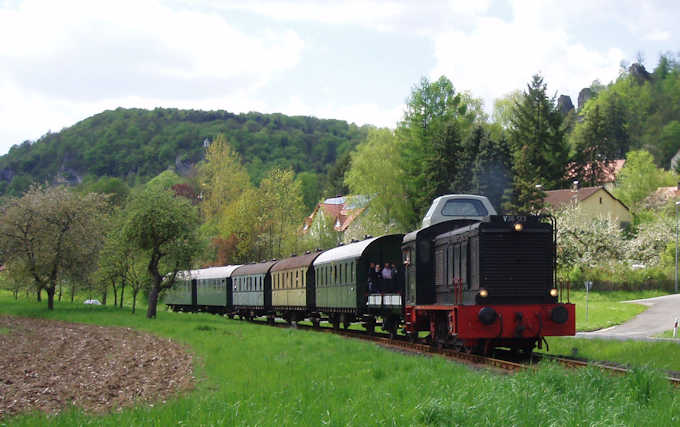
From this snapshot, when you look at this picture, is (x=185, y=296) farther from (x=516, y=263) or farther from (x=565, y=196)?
(x=516, y=263)

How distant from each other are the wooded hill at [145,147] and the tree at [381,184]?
80693mm

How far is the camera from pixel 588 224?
65125 mm

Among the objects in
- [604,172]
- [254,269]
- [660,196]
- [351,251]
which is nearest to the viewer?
[351,251]

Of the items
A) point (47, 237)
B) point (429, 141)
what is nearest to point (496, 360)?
point (47, 237)

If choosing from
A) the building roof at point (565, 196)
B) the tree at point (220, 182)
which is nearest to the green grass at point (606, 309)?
the building roof at point (565, 196)

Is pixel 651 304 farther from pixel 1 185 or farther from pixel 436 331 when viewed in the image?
pixel 1 185

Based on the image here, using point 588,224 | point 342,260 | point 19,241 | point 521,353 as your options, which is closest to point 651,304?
point 588,224

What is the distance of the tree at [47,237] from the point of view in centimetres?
4378

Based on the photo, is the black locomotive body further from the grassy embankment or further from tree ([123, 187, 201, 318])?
tree ([123, 187, 201, 318])

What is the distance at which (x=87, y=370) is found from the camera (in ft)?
57.6

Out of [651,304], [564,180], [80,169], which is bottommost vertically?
[651,304]

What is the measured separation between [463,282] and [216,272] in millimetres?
40632

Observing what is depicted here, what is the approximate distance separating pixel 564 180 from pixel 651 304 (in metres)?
36.6

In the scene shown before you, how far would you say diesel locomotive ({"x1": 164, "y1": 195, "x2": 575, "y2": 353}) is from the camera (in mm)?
17547
